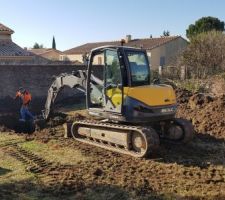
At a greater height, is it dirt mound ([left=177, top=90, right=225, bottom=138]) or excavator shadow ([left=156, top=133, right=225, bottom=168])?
dirt mound ([left=177, top=90, right=225, bottom=138])

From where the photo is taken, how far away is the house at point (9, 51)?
2787 cm

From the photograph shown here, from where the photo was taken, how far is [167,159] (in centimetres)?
924

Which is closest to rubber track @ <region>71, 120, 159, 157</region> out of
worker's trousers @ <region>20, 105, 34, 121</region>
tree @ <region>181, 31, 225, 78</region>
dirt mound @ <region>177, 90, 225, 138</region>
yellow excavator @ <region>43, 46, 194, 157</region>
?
yellow excavator @ <region>43, 46, 194, 157</region>

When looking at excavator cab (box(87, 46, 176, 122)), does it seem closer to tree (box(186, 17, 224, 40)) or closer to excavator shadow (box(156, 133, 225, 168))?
excavator shadow (box(156, 133, 225, 168))

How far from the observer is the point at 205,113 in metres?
13.3

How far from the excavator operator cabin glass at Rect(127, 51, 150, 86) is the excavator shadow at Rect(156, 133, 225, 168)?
68.6 inches

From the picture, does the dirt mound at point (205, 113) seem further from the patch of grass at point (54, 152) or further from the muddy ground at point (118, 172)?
the patch of grass at point (54, 152)

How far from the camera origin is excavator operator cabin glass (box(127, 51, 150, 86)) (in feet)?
31.8

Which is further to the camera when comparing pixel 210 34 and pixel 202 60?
pixel 210 34

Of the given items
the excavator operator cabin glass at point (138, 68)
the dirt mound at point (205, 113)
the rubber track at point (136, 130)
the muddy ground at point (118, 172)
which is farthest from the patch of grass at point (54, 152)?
the dirt mound at point (205, 113)

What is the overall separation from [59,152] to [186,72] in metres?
15.5

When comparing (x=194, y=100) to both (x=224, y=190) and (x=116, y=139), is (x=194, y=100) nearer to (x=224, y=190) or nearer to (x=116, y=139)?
(x=116, y=139)

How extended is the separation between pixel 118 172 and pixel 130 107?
1.80m

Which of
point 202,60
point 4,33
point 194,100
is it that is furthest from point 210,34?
point 4,33
